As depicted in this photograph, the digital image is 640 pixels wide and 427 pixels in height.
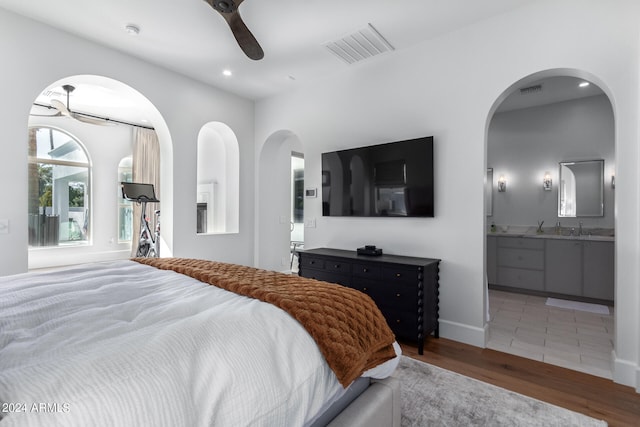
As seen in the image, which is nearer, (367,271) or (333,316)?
(333,316)

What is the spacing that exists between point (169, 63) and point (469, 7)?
315cm

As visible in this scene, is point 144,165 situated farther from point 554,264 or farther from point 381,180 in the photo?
point 554,264

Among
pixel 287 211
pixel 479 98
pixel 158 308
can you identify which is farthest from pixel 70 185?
pixel 479 98

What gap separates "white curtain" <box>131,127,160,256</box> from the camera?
245 inches

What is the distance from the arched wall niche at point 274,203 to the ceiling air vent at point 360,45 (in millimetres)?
1398

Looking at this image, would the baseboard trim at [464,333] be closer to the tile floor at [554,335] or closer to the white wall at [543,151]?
the tile floor at [554,335]

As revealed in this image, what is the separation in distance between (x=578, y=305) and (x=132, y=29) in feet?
19.5

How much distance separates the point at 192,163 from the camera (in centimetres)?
390

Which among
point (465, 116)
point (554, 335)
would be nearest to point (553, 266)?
point (554, 335)

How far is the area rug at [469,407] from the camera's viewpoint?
175 cm

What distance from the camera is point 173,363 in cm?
83

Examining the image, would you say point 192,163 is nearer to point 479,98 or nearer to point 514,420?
point 479,98

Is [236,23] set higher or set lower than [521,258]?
higher

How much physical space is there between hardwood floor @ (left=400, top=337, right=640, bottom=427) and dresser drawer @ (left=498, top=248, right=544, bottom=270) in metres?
2.36
